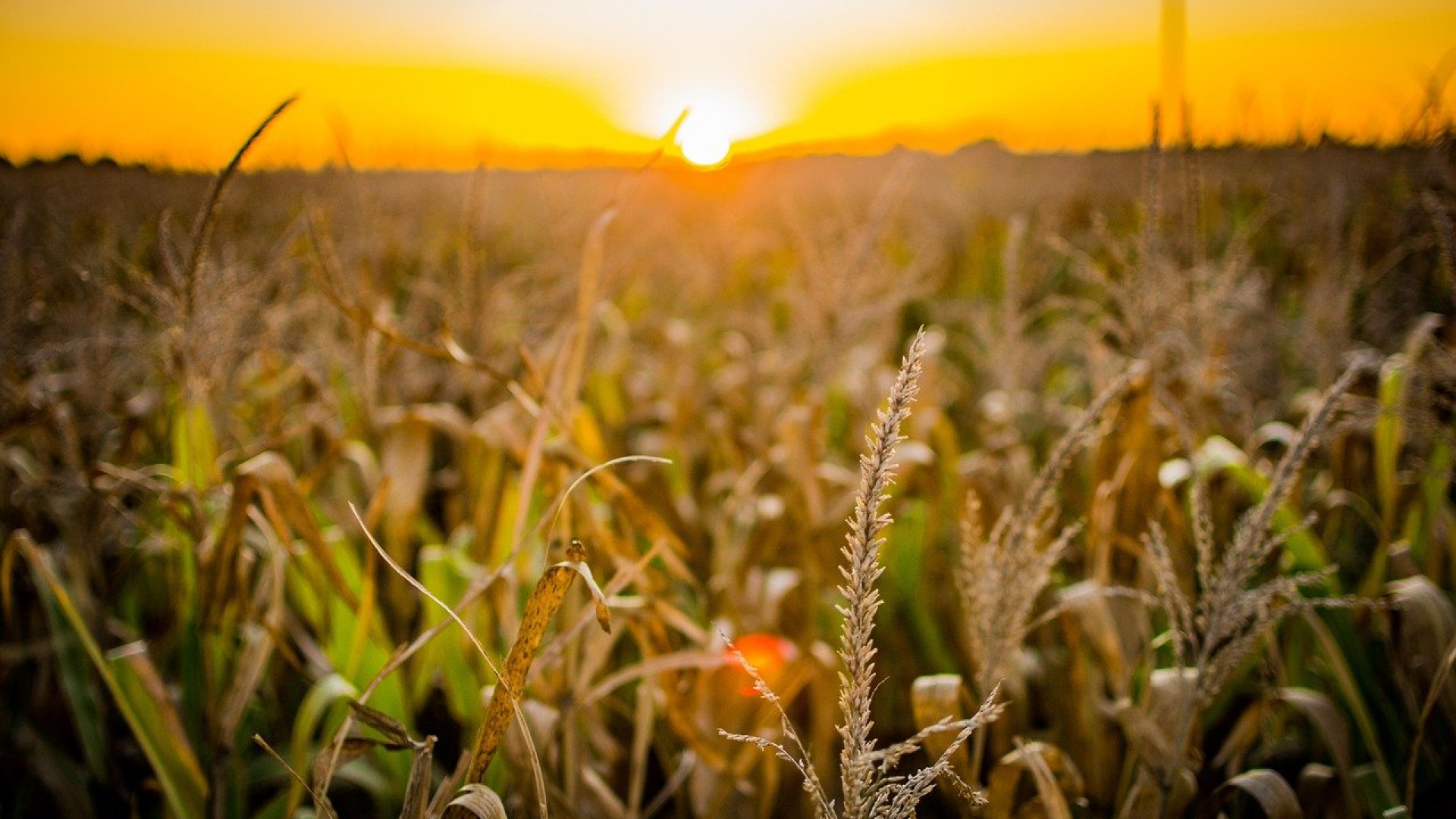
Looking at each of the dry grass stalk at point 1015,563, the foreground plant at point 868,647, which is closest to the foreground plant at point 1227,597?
the dry grass stalk at point 1015,563

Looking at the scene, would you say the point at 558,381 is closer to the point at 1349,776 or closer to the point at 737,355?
the point at 1349,776

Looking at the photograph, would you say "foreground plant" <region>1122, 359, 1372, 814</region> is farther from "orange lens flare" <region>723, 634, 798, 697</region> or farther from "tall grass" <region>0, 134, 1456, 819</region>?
"orange lens flare" <region>723, 634, 798, 697</region>

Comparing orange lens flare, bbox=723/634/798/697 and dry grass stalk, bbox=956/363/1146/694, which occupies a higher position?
dry grass stalk, bbox=956/363/1146/694

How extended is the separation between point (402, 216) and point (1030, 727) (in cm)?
1094

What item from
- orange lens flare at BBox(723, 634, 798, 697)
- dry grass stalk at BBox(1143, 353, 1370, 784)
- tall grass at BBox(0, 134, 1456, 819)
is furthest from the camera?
orange lens flare at BBox(723, 634, 798, 697)

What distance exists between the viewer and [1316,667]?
1.80 metres

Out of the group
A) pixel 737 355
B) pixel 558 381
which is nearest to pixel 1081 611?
pixel 558 381

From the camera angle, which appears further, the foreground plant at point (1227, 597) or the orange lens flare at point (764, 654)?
the orange lens flare at point (764, 654)

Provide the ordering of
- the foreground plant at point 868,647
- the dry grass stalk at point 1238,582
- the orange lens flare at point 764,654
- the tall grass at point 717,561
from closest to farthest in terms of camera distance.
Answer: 1. the foreground plant at point 868,647
2. the dry grass stalk at point 1238,582
3. the tall grass at point 717,561
4. the orange lens flare at point 764,654

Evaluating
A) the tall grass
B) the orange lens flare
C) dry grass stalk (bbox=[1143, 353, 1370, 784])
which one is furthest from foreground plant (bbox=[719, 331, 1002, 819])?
the orange lens flare

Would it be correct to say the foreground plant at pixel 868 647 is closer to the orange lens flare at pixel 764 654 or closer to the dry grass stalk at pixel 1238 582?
the dry grass stalk at pixel 1238 582

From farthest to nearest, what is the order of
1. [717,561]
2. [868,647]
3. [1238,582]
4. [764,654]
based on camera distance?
[717,561]
[764,654]
[1238,582]
[868,647]

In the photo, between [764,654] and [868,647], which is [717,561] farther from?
[868,647]

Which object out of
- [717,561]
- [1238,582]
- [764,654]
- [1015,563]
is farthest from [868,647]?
[717,561]
